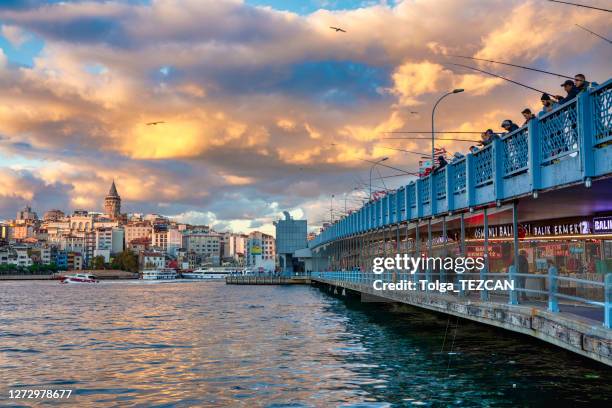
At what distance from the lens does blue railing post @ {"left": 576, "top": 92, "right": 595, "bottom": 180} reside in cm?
1588

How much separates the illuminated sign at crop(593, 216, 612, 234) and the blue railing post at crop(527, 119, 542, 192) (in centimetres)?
924

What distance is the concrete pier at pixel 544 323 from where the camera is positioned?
12.9m

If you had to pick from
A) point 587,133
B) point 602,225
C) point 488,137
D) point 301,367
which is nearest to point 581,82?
point 587,133

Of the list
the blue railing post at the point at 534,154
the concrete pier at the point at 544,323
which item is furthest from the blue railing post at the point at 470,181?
the blue railing post at the point at 534,154

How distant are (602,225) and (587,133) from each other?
13.1m

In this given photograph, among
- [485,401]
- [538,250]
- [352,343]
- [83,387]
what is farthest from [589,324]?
[352,343]

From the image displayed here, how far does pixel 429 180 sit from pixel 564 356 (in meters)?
13.7

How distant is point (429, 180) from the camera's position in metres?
33.8

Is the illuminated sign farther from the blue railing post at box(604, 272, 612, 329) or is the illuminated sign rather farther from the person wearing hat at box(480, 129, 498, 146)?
the blue railing post at box(604, 272, 612, 329)

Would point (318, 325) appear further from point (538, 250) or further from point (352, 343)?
point (538, 250)

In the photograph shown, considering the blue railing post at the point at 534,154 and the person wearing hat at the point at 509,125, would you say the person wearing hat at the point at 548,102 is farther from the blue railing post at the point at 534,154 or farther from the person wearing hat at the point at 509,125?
the person wearing hat at the point at 509,125

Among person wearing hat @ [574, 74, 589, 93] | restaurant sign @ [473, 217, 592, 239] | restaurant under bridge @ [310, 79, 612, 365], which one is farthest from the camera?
restaurant sign @ [473, 217, 592, 239]

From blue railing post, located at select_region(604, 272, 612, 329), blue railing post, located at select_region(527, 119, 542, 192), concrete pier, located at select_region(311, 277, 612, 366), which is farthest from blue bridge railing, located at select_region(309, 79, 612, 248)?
blue railing post, located at select_region(604, 272, 612, 329)

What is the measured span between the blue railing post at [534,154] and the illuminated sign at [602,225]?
9239 millimetres
